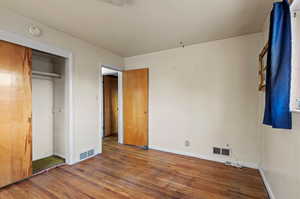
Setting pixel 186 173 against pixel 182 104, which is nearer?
pixel 186 173

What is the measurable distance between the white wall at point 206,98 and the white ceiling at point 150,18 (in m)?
0.34

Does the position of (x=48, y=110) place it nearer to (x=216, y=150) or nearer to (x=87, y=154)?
(x=87, y=154)

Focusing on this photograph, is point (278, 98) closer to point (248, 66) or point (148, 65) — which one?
point (248, 66)

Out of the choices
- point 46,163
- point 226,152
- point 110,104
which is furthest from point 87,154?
point 226,152

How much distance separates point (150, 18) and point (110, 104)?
3.66m

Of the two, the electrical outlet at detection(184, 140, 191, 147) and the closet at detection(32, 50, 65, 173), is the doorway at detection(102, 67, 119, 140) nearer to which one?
the closet at detection(32, 50, 65, 173)

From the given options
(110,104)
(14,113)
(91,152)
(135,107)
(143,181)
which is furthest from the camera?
(110,104)

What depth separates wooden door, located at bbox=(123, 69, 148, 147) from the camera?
3801 mm

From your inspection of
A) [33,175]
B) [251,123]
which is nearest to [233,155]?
[251,123]

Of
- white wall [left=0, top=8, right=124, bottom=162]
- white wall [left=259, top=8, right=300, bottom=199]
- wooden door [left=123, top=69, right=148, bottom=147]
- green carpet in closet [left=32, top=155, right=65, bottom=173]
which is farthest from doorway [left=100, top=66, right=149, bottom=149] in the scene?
white wall [left=259, top=8, right=300, bottom=199]

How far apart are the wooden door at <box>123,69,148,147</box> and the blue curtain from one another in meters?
2.72

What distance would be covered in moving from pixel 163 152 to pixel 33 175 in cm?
247

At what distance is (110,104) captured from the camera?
529cm

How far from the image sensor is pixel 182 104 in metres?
3.34
